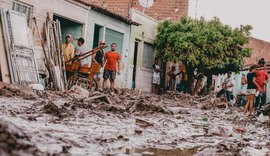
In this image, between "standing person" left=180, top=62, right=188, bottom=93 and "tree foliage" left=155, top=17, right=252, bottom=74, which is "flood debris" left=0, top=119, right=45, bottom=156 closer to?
"tree foliage" left=155, top=17, right=252, bottom=74

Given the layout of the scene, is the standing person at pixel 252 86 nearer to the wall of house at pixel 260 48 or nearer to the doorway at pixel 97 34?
the doorway at pixel 97 34

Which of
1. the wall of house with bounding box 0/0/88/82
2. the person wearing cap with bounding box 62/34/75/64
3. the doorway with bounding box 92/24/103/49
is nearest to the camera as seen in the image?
the person wearing cap with bounding box 62/34/75/64

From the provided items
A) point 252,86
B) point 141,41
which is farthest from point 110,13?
point 252,86

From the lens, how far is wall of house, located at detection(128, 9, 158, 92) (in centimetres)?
2014

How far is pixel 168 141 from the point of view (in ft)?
12.8

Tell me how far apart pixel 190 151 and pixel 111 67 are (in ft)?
35.2

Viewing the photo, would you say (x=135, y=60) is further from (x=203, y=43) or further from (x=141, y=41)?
(x=203, y=43)

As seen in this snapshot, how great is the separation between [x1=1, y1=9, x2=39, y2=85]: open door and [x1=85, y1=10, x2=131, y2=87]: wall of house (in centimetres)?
588

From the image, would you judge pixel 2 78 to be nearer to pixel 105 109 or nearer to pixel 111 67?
pixel 105 109

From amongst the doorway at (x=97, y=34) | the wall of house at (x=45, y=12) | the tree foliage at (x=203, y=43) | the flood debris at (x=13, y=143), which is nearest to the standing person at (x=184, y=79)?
the tree foliage at (x=203, y=43)

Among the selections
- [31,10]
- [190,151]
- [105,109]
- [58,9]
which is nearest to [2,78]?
[105,109]

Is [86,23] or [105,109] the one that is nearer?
[105,109]

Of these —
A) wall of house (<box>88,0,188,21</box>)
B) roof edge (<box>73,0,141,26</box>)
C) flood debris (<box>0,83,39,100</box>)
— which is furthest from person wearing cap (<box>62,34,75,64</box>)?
wall of house (<box>88,0,188,21</box>)

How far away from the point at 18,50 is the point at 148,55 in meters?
12.6
